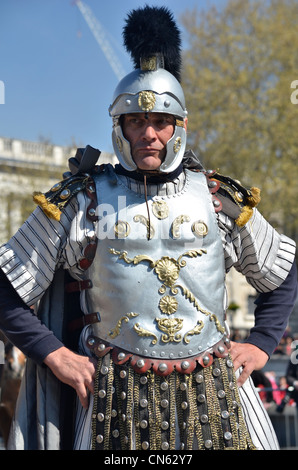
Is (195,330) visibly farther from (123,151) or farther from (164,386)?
(123,151)

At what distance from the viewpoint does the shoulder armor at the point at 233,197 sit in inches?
142

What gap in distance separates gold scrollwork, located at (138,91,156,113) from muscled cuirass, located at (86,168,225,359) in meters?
0.38

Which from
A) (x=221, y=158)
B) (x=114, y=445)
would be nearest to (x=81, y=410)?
(x=114, y=445)

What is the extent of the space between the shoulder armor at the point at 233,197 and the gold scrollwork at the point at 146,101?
48 centimetres

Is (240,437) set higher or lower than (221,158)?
lower

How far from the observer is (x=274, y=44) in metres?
24.0

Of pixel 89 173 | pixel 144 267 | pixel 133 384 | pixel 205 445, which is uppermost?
pixel 89 173

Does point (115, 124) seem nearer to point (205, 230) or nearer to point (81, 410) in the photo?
point (205, 230)

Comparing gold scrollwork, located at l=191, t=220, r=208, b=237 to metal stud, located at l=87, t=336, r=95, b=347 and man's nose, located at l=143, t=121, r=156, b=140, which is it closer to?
man's nose, located at l=143, t=121, r=156, b=140

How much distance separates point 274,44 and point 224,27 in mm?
1608

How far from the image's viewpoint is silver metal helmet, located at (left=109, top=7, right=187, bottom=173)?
3447mm

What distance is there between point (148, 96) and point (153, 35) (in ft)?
0.96

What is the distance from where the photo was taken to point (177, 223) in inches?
134

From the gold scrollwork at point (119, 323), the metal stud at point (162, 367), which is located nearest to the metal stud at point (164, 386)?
the metal stud at point (162, 367)
